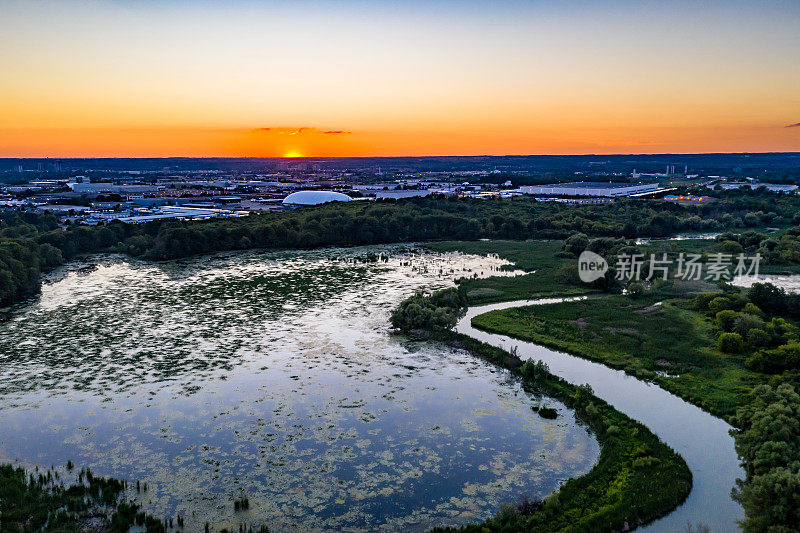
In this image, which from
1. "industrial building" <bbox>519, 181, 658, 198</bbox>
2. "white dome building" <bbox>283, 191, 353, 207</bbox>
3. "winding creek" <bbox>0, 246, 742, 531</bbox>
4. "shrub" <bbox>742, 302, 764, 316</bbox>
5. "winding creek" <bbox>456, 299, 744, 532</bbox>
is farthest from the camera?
"industrial building" <bbox>519, 181, 658, 198</bbox>

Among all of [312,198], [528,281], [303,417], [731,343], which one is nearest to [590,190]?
[312,198]

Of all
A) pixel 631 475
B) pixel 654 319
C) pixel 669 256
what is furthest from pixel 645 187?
pixel 631 475

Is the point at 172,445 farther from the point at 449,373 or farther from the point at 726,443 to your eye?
the point at 726,443

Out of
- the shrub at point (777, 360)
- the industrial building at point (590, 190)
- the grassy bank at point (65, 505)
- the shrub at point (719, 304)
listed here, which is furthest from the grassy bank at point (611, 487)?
the industrial building at point (590, 190)

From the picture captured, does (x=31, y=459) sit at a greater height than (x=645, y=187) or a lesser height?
lesser

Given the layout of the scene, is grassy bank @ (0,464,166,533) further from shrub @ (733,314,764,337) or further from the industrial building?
the industrial building

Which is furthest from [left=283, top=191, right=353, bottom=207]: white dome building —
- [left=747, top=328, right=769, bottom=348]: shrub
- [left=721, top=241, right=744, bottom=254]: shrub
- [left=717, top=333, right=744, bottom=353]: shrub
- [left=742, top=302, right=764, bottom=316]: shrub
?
[left=747, top=328, right=769, bottom=348]: shrub
